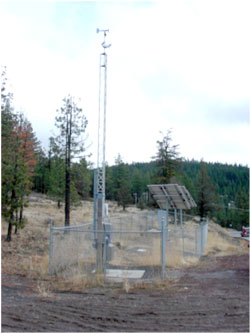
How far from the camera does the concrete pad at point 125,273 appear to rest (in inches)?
443

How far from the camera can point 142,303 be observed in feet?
27.2

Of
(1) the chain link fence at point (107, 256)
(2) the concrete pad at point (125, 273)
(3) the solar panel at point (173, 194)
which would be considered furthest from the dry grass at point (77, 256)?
(3) the solar panel at point (173, 194)

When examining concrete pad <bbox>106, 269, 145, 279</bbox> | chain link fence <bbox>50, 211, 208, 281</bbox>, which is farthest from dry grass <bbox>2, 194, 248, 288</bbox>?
concrete pad <bbox>106, 269, 145, 279</bbox>

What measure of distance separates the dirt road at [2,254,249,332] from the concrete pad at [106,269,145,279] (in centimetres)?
114

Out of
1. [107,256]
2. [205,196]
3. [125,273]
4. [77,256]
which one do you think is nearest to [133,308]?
[125,273]

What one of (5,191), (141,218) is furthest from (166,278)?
(141,218)

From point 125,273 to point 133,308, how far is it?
11.1ft

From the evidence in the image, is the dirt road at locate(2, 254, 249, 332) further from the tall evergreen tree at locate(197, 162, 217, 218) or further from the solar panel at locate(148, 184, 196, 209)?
the tall evergreen tree at locate(197, 162, 217, 218)

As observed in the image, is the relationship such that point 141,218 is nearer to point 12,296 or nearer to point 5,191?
point 5,191

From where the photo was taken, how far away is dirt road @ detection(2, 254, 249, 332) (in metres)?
6.52

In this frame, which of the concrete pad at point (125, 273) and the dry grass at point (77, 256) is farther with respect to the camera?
the concrete pad at point (125, 273)

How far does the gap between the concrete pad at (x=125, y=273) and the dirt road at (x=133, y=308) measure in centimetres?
114

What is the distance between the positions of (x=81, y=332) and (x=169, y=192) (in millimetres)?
13472

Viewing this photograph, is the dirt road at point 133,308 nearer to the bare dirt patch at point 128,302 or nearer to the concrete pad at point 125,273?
the bare dirt patch at point 128,302
